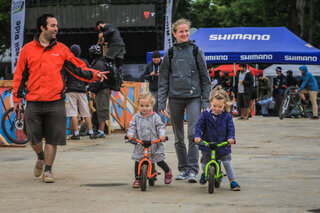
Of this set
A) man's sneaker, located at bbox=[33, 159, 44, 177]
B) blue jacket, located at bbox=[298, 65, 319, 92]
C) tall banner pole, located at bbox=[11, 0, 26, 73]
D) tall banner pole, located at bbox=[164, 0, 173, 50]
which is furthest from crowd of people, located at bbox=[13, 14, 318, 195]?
tall banner pole, located at bbox=[11, 0, 26, 73]

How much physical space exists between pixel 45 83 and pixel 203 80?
1817 millimetres

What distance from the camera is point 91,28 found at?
1303 inches

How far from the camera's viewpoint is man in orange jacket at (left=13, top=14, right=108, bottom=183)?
721 centimetres

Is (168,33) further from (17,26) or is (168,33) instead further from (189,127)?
(189,127)

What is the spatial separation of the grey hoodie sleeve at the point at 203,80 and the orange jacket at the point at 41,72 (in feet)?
5.13

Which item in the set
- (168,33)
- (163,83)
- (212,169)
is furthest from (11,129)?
(168,33)

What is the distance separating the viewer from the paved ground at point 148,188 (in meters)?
5.66

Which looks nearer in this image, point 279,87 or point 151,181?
point 151,181

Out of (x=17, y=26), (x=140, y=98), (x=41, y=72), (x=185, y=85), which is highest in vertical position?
(x=17, y=26)

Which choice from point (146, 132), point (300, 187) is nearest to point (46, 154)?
point (146, 132)

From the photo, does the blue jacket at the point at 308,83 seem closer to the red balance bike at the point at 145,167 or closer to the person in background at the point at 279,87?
the person in background at the point at 279,87

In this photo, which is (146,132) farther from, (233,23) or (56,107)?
(233,23)

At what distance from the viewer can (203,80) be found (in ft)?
24.2

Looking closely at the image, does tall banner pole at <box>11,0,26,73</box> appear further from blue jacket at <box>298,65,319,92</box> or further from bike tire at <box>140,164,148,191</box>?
bike tire at <box>140,164,148,191</box>
